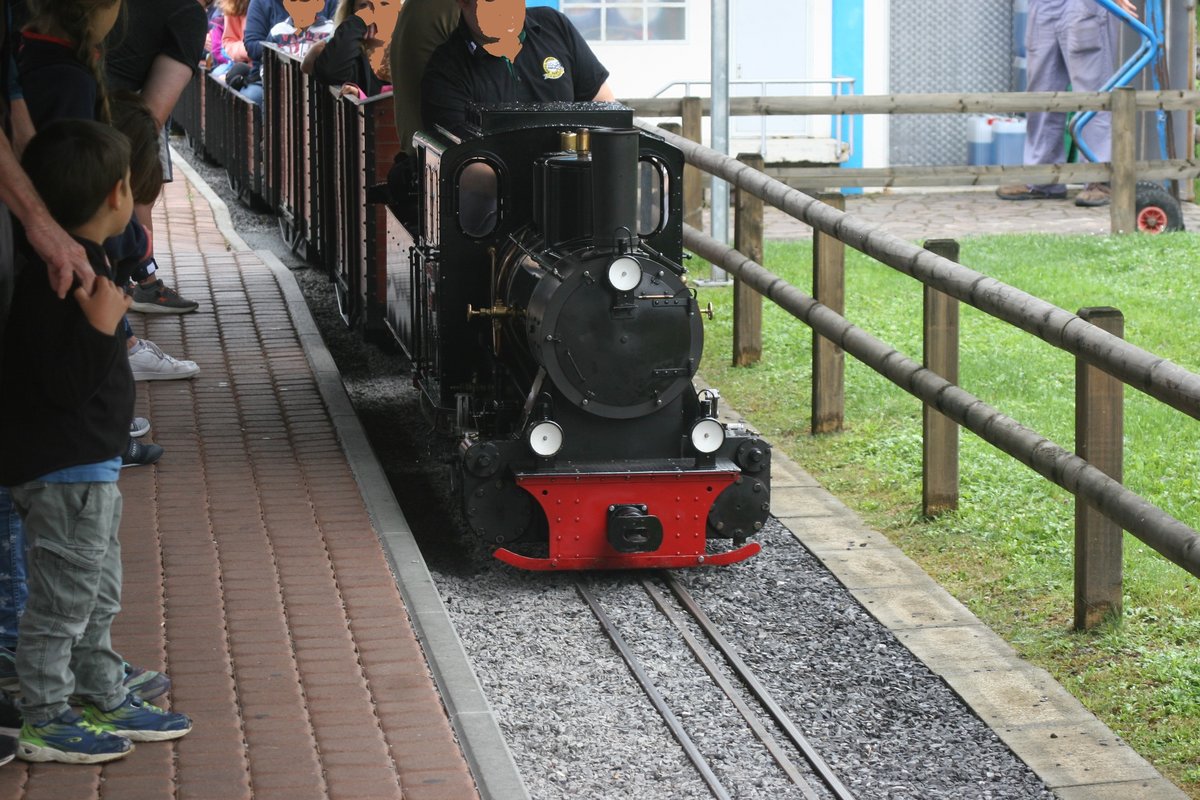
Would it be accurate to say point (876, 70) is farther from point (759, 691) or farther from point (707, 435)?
point (759, 691)

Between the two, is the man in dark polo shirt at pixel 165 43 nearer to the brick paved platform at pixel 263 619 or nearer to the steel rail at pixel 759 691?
the brick paved platform at pixel 263 619

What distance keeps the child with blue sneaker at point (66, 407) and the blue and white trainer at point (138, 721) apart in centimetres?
21

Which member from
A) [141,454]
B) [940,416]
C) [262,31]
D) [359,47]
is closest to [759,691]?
[940,416]

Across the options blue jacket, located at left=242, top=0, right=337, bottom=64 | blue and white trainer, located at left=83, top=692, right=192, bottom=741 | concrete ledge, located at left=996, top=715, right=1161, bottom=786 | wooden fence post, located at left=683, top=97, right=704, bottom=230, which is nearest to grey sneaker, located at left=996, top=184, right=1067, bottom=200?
wooden fence post, located at left=683, top=97, right=704, bottom=230

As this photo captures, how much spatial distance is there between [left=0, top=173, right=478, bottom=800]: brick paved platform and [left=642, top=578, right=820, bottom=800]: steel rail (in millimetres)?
989

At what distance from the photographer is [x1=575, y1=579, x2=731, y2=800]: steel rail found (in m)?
4.86

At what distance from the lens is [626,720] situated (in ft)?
17.4

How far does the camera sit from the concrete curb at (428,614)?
4539mm

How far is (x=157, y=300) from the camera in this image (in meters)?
10.1

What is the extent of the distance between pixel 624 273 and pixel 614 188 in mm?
317

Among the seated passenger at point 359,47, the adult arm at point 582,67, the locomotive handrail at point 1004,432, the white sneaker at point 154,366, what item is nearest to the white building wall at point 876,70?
the seated passenger at point 359,47

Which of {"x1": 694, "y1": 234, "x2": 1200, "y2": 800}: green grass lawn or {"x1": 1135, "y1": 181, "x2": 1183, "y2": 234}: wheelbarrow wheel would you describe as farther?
{"x1": 1135, "y1": 181, "x2": 1183, "y2": 234}: wheelbarrow wheel

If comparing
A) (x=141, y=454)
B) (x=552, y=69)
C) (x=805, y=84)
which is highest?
(x=805, y=84)

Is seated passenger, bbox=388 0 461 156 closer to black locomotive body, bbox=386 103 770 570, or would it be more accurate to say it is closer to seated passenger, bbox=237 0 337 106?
black locomotive body, bbox=386 103 770 570
